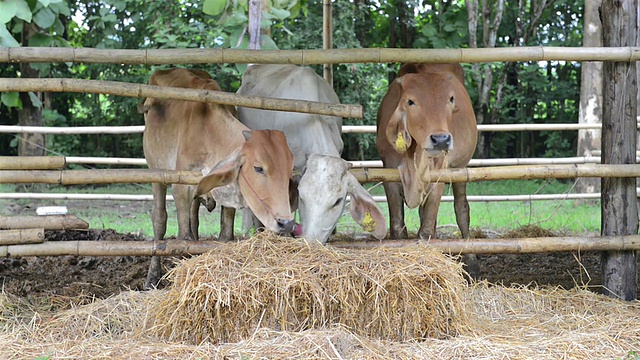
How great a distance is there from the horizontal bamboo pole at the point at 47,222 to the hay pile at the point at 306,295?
1.06 m

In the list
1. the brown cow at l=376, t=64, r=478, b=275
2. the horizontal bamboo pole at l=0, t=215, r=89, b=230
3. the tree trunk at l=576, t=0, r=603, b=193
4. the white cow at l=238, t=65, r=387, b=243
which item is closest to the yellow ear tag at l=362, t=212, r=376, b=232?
the white cow at l=238, t=65, r=387, b=243

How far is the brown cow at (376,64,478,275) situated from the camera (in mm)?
5418

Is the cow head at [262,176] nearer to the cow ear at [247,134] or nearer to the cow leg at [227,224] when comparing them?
the cow ear at [247,134]

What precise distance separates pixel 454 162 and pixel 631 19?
173cm

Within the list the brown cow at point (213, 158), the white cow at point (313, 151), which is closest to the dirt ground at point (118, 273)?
the brown cow at point (213, 158)

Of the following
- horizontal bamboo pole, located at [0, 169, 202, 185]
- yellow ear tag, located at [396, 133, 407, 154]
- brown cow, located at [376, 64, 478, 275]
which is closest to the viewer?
horizontal bamboo pole, located at [0, 169, 202, 185]

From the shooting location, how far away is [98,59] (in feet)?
17.3

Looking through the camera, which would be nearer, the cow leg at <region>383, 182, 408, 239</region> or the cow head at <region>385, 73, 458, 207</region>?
the cow head at <region>385, 73, 458, 207</region>

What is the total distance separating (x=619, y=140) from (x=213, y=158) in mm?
2828

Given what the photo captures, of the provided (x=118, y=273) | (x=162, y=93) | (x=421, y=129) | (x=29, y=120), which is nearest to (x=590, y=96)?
(x=421, y=129)

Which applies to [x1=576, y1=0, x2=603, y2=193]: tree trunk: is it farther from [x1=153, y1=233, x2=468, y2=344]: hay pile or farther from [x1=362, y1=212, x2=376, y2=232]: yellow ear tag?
[x1=153, y1=233, x2=468, y2=344]: hay pile

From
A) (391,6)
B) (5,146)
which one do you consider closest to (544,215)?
(391,6)

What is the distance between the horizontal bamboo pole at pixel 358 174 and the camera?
17.0 ft

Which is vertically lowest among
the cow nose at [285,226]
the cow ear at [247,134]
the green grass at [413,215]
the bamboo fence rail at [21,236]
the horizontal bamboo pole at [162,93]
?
the green grass at [413,215]
